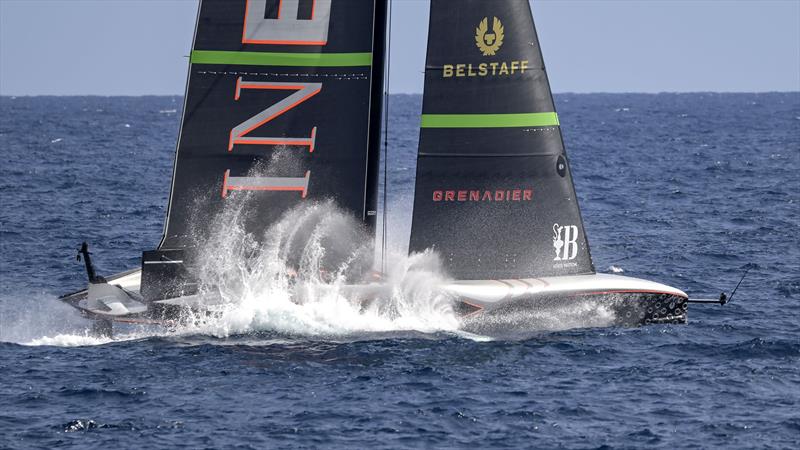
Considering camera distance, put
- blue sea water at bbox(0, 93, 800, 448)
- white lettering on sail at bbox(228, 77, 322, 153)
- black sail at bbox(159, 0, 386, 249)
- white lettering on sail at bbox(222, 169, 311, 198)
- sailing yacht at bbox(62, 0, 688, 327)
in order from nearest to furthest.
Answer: blue sea water at bbox(0, 93, 800, 448), black sail at bbox(159, 0, 386, 249), sailing yacht at bbox(62, 0, 688, 327), white lettering on sail at bbox(228, 77, 322, 153), white lettering on sail at bbox(222, 169, 311, 198)

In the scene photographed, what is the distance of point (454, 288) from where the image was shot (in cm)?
2277

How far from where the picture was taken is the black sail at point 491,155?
74.1 ft

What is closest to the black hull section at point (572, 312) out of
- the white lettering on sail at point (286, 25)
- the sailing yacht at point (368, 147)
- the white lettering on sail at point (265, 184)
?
the sailing yacht at point (368, 147)

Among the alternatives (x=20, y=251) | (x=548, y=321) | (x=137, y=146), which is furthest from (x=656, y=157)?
(x=548, y=321)

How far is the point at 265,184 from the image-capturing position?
74.2 feet

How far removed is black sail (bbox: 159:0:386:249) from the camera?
866 inches

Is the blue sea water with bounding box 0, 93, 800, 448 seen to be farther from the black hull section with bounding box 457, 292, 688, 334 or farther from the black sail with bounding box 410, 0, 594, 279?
the black sail with bounding box 410, 0, 594, 279

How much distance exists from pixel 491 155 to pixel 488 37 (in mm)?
2118

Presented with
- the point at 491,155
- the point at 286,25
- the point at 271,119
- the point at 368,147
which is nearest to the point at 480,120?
the point at 491,155

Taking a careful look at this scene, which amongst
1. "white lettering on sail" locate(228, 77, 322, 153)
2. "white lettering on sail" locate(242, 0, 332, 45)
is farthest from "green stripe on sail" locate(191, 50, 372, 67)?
"white lettering on sail" locate(228, 77, 322, 153)

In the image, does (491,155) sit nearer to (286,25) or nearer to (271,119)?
(271,119)

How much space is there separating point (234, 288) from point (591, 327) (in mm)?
6628

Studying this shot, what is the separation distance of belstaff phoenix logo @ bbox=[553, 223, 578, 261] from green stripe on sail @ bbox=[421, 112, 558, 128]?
6.67 feet

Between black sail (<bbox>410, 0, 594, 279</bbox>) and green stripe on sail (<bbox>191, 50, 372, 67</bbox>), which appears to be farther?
black sail (<bbox>410, 0, 594, 279</bbox>)
